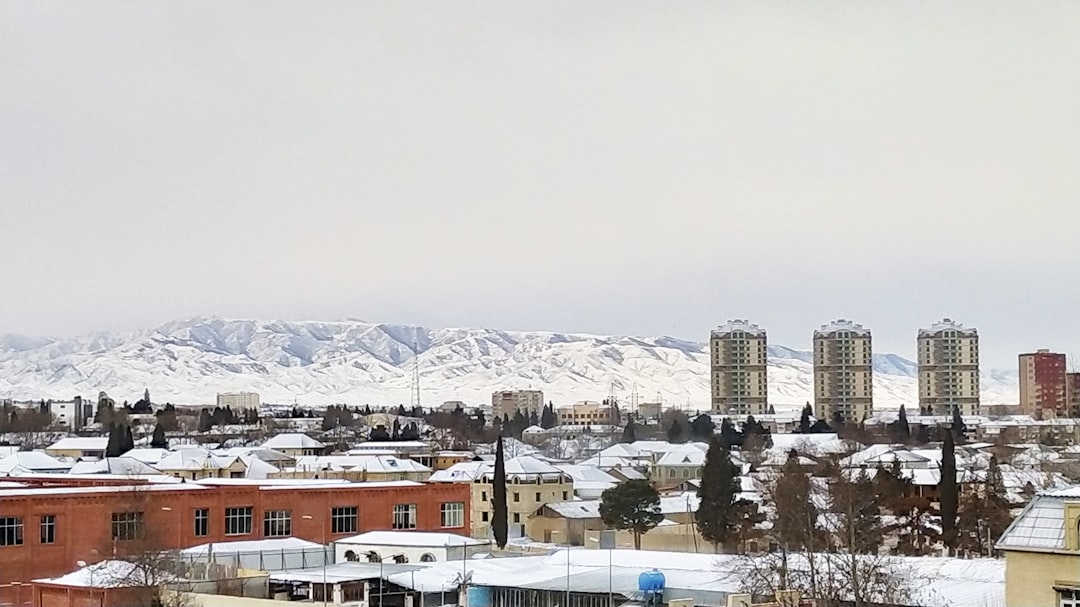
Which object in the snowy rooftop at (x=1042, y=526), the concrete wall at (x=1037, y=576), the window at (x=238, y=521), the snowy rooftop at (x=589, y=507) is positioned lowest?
the snowy rooftop at (x=589, y=507)

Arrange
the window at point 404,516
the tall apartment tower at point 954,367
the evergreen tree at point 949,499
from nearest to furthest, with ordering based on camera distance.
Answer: the evergreen tree at point 949,499
the window at point 404,516
the tall apartment tower at point 954,367

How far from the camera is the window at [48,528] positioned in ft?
128

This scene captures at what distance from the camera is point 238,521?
43781mm

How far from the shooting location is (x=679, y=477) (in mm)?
86688

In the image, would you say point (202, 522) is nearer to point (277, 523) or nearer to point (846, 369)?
point (277, 523)

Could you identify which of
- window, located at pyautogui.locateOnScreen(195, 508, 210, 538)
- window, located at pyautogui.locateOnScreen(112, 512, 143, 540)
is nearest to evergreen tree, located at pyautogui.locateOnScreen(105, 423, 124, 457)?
window, located at pyautogui.locateOnScreen(195, 508, 210, 538)

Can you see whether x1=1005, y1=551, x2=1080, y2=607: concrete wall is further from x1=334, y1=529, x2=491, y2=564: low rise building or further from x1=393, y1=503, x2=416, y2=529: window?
x1=393, y1=503, x2=416, y2=529: window

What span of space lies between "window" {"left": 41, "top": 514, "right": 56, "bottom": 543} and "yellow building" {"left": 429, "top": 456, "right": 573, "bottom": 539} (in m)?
23.8

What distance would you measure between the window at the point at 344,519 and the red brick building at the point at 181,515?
31 mm

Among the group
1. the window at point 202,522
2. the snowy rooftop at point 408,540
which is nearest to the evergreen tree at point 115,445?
the window at point 202,522

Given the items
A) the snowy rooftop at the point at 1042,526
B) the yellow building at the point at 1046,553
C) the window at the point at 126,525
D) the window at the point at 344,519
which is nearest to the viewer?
the yellow building at the point at 1046,553

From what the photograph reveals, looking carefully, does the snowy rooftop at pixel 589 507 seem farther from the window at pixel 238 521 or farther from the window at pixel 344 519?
the window at pixel 238 521

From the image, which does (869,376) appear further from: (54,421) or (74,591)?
(74,591)

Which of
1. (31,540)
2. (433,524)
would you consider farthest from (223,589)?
(433,524)
